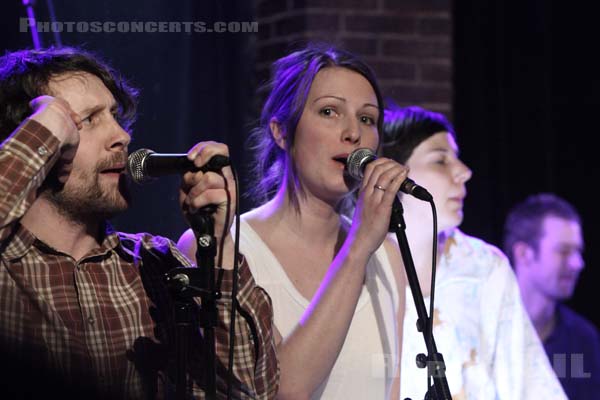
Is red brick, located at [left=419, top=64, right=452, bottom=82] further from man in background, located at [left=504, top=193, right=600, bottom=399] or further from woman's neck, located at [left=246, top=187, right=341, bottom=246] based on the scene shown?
woman's neck, located at [left=246, top=187, right=341, bottom=246]

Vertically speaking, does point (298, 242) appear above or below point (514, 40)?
below

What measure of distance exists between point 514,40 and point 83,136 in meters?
2.72

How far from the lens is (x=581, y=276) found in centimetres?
498

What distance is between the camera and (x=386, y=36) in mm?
3992

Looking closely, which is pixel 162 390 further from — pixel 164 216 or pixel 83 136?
pixel 164 216

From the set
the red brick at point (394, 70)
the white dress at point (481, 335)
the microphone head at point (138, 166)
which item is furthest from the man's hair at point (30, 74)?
the red brick at point (394, 70)

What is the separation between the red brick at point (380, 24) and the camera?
3.92m

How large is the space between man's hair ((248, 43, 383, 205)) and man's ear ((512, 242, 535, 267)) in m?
2.10

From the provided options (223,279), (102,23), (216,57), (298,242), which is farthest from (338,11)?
(223,279)

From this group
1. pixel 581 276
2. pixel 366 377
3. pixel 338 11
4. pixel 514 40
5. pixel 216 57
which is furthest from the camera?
pixel 581 276

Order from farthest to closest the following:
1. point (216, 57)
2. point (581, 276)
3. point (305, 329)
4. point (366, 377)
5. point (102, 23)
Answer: point (581, 276) < point (216, 57) < point (102, 23) < point (366, 377) < point (305, 329)

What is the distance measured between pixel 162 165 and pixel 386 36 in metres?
2.18

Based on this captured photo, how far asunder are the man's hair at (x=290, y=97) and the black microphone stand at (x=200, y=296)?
84 cm

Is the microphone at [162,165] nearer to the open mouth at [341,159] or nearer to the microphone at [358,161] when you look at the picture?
the microphone at [358,161]
